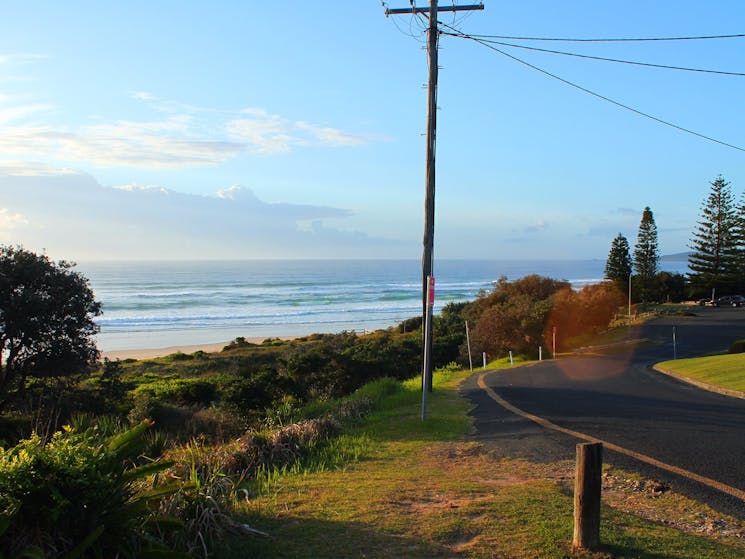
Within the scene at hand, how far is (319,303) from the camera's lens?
78.0 meters

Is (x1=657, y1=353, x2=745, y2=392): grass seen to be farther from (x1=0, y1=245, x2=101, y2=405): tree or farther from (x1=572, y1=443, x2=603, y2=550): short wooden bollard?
(x1=0, y1=245, x2=101, y2=405): tree

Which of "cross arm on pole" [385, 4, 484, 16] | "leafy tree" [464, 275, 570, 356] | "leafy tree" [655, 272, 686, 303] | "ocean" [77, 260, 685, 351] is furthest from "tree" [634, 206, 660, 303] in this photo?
"cross arm on pole" [385, 4, 484, 16]

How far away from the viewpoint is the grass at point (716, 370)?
50.3 ft

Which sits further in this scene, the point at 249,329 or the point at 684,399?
the point at 249,329

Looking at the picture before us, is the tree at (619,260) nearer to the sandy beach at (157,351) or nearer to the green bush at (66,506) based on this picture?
the sandy beach at (157,351)

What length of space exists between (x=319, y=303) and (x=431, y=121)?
6620cm

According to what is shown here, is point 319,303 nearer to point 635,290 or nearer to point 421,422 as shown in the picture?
point 635,290

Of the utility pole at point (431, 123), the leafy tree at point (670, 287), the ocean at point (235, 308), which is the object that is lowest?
the ocean at point (235, 308)

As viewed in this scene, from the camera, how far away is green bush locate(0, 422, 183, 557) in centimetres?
358

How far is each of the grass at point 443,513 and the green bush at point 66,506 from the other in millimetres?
782

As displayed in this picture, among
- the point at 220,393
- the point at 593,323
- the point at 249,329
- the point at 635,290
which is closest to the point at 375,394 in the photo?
the point at 220,393

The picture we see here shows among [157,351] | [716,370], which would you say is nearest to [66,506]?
[716,370]

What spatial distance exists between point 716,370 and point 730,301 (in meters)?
47.0

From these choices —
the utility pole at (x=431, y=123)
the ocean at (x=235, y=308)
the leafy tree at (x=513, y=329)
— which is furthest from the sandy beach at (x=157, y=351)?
the utility pole at (x=431, y=123)
